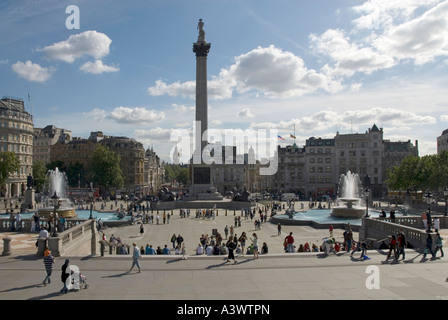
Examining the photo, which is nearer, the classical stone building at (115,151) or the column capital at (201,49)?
the column capital at (201,49)

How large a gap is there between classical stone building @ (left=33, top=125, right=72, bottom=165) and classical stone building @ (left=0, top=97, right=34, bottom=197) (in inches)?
1279

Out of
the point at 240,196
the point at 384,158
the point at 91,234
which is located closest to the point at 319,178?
the point at 384,158

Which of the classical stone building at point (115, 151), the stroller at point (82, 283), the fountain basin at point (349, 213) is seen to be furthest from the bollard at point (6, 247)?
the classical stone building at point (115, 151)

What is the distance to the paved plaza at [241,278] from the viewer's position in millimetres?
12555

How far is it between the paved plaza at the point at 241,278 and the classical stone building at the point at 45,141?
111m

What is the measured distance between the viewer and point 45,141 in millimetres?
120500

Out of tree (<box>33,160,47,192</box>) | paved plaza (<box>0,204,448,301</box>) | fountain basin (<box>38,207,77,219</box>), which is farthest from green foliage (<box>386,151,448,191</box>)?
tree (<box>33,160,47,192</box>)

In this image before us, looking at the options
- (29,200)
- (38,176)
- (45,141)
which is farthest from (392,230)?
(45,141)

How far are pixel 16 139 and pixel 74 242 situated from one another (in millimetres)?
71787

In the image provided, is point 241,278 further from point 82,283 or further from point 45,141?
point 45,141

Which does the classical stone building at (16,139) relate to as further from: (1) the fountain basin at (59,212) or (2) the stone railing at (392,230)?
(2) the stone railing at (392,230)
